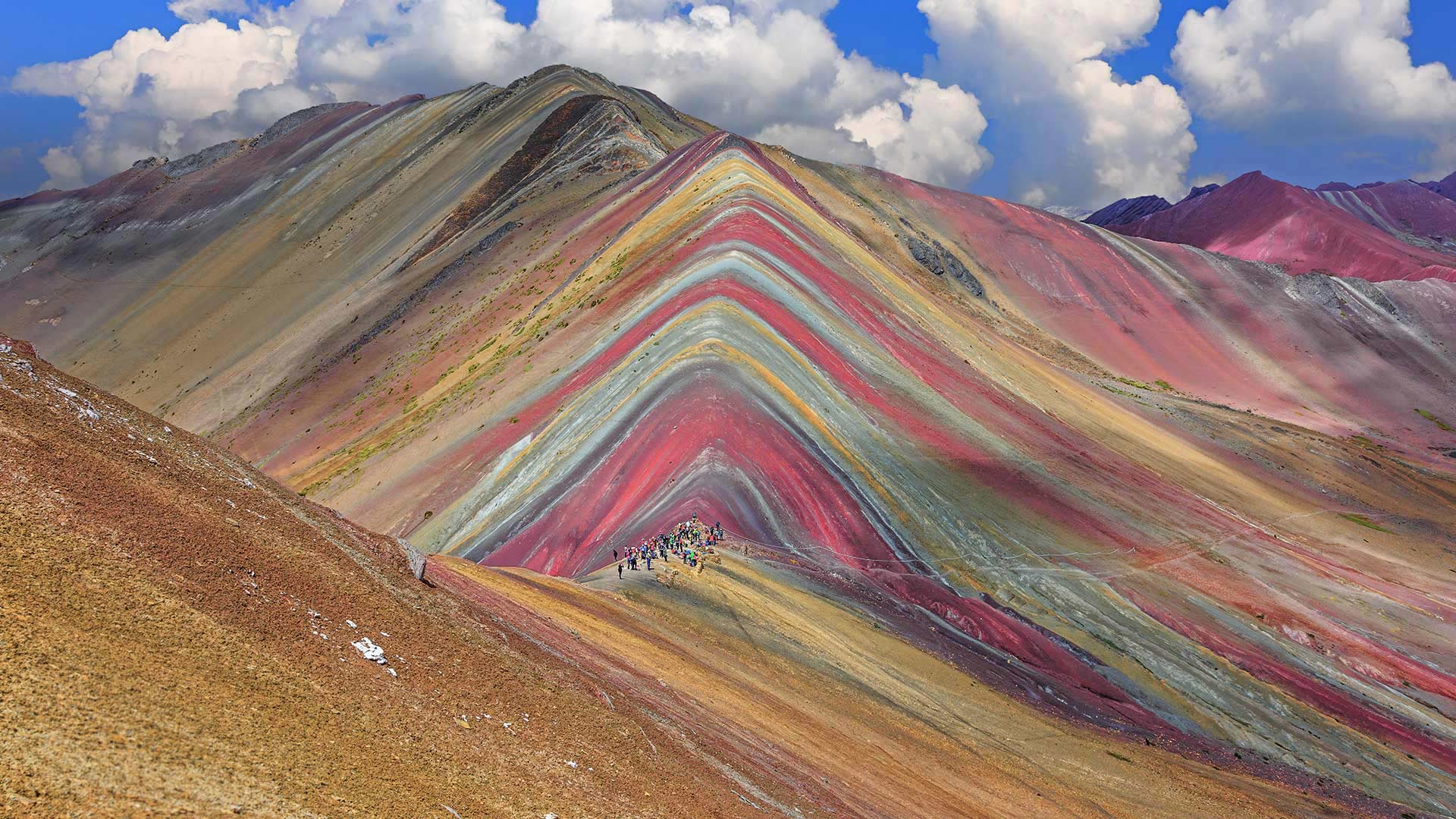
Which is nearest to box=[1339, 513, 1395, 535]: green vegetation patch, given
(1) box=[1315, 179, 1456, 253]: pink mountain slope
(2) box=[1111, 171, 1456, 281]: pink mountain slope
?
(2) box=[1111, 171, 1456, 281]: pink mountain slope

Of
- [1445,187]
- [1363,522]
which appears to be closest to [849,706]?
[1363,522]

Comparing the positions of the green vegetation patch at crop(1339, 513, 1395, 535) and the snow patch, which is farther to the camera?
the green vegetation patch at crop(1339, 513, 1395, 535)

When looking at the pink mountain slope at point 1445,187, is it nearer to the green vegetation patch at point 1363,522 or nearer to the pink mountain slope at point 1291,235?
the pink mountain slope at point 1291,235

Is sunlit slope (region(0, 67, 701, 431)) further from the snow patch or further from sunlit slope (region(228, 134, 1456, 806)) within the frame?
the snow patch

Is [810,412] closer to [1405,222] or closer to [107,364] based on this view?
[107,364]

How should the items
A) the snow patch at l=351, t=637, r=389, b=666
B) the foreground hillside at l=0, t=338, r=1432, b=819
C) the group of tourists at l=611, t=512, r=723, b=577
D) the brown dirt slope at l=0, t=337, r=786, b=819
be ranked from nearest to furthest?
the brown dirt slope at l=0, t=337, r=786, b=819 < the foreground hillside at l=0, t=338, r=1432, b=819 < the snow patch at l=351, t=637, r=389, b=666 < the group of tourists at l=611, t=512, r=723, b=577

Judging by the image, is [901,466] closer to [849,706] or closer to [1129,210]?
[849,706]

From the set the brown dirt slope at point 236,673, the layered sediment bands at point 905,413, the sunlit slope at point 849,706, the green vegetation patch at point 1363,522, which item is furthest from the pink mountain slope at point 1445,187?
the brown dirt slope at point 236,673
